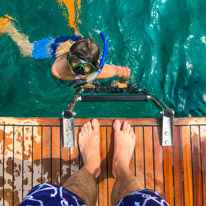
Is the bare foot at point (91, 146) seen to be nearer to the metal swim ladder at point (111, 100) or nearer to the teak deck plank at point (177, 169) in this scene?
the metal swim ladder at point (111, 100)

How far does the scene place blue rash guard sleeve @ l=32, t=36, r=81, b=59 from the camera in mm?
2887

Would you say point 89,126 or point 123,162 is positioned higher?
point 89,126

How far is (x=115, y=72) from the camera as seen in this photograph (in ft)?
10.1

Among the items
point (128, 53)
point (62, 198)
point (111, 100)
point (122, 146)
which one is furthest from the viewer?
point (128, 53)

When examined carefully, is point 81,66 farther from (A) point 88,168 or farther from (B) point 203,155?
(B) point 203,155

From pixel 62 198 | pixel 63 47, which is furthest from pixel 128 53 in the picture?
pixel 62 198

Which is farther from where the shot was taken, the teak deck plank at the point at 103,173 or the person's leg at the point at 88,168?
the teak deck plank at the point at 103,173

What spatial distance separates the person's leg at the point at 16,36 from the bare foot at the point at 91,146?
147cm

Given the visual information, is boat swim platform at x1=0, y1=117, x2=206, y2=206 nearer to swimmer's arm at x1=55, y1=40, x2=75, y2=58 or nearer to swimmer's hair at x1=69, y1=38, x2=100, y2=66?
swimmer's hair at x1=69, y1=38, x2=100, y2=66

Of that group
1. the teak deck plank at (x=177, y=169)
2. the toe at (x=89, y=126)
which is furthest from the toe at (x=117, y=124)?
the teak deck plank at (x=177, y=169)

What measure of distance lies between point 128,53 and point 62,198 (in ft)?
7.53

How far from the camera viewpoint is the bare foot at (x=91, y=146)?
7.14 feet

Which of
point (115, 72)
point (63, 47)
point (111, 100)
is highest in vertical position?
point (63, 47)

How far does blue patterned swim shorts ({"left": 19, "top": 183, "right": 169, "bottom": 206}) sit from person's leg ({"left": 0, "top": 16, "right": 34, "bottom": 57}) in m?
2.02
